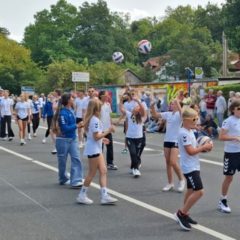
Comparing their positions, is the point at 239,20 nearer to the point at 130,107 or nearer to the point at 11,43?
the point at 130,107

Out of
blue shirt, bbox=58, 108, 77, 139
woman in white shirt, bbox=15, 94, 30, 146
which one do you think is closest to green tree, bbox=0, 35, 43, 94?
woman in white shirt, bbox=15, 94, 30, 146

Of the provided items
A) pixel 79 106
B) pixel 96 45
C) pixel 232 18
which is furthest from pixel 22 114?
pixel 96 45

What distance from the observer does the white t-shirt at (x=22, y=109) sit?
18230 mm

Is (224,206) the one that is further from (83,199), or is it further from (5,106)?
(5,106)

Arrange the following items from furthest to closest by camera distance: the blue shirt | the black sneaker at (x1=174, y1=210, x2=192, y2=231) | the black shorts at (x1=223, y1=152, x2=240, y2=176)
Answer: the blue shirt, the black shorts at (x1=223, y1=152, x2=240, y2=176), the black sneaker at (x1=174, y1=210, x2=192, y2=231)

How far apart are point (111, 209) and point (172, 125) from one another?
210 cm

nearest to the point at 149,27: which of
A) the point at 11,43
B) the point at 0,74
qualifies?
the point at 11,43

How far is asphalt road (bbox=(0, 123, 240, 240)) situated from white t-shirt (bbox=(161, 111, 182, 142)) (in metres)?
0.93

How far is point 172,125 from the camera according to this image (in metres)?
9.63

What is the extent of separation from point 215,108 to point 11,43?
57.1 metres

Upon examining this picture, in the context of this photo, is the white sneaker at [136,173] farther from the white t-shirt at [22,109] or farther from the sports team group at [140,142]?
the white t-shirt at [22,109]

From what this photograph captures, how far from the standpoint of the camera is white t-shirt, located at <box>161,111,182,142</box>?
375 inches

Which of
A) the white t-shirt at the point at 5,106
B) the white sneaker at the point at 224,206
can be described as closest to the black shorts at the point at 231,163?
the white sneaker at the point at 224,206

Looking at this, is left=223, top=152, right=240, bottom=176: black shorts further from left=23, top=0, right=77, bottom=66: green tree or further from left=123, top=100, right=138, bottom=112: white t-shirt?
left=23, top=0, right=77, bottom=66: green tree
